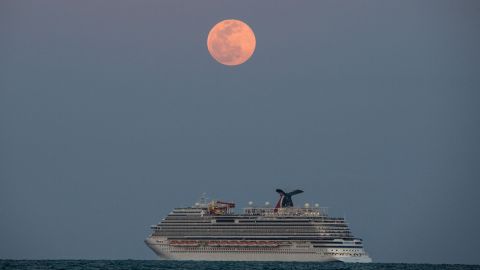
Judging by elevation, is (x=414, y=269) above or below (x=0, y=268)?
above

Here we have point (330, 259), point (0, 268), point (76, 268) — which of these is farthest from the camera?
point (330, 259)

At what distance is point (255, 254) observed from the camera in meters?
169

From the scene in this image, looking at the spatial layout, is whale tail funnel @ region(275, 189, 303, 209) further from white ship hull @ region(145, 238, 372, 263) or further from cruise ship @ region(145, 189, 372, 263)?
white ship hull @ region(145, 238, 372, 263)

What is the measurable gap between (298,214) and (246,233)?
8124mm

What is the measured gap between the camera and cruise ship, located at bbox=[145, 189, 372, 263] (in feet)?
545

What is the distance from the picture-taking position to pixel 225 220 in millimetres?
172250

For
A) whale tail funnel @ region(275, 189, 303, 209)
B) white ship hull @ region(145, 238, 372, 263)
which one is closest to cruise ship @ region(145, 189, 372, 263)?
white ship hull @ region(145, 238, 372, 263)

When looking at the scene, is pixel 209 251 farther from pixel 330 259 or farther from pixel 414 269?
pixel 414 269

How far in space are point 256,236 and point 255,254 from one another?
8.46 feet

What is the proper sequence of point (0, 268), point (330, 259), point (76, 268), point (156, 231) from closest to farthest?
point (0, 268), point (76, 268), point (330, 259), point (156, 231)

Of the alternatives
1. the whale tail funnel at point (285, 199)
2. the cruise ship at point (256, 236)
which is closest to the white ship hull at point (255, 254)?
the cruise ship at point (256, 236)

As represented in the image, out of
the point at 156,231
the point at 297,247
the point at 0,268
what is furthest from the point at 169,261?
the point at 0,268

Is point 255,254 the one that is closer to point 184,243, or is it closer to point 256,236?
point 256,236

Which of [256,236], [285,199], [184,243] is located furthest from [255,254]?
[285,199]
